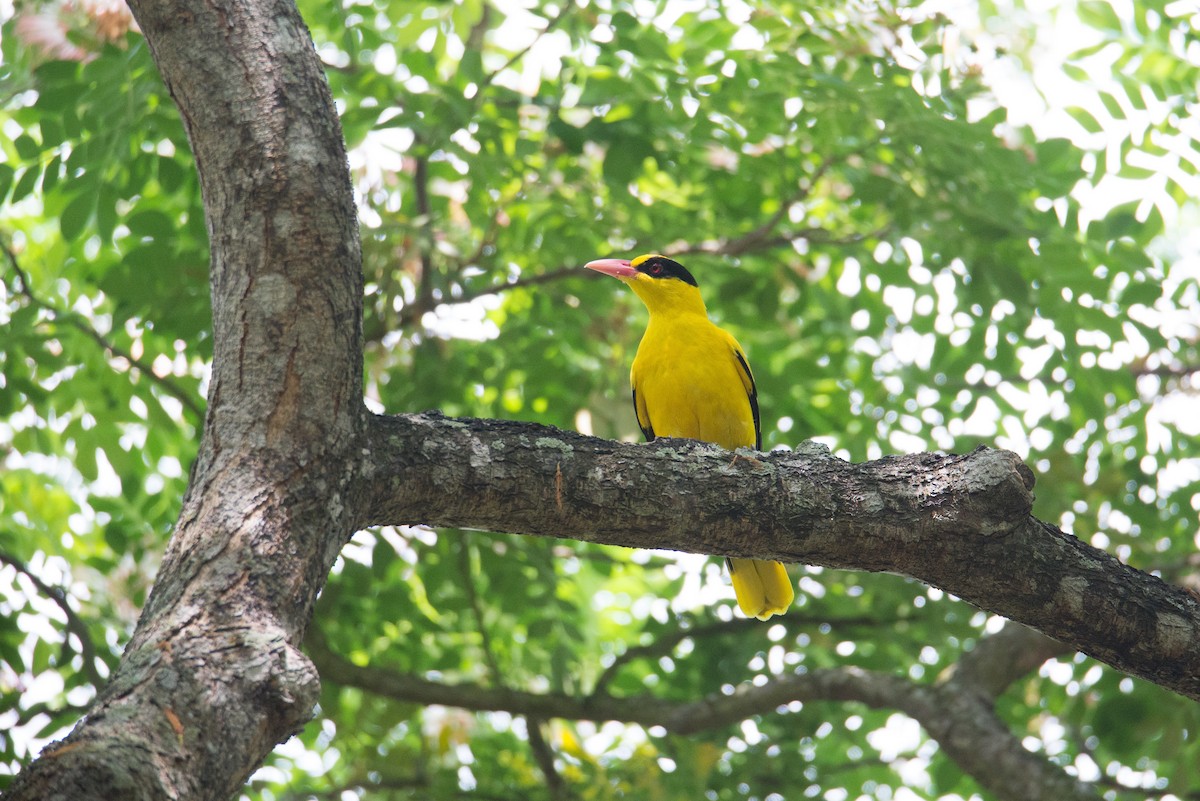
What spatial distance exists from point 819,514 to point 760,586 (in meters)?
2.08

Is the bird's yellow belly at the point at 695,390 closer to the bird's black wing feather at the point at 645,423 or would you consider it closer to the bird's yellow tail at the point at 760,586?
the bird's black wing feather at the point at 645,423

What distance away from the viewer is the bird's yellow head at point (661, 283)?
207 inches

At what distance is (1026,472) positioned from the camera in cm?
249

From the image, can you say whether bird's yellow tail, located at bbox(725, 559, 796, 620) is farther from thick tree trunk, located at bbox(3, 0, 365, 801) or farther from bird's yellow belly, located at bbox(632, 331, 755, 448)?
thick tree trunk, located at bbox(3, 0, 365, 801)

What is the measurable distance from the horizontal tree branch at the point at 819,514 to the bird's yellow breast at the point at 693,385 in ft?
7.73

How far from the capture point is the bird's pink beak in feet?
16.5

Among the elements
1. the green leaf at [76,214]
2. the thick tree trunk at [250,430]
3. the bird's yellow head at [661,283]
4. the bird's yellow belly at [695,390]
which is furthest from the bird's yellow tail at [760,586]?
the green leaf at [76,214]

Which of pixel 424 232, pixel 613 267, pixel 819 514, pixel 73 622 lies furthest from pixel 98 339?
pixel 819 514

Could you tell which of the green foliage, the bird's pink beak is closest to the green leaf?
the green foliage

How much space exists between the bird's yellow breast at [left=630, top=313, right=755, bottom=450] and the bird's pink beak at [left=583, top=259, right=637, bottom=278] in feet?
1.02

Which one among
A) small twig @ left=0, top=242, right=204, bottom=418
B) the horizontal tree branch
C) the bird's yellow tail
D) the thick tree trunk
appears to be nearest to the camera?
the thick tree trunk

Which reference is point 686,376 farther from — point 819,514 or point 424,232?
point 819,514

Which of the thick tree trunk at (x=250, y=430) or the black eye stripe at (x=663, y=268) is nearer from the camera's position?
the thick tree trunk at (x=250, y=430)

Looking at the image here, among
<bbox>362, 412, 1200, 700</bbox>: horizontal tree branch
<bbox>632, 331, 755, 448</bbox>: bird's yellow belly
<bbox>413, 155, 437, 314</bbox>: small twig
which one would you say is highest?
<bbox>413, 155, 437, 314</bbox>: small twig
